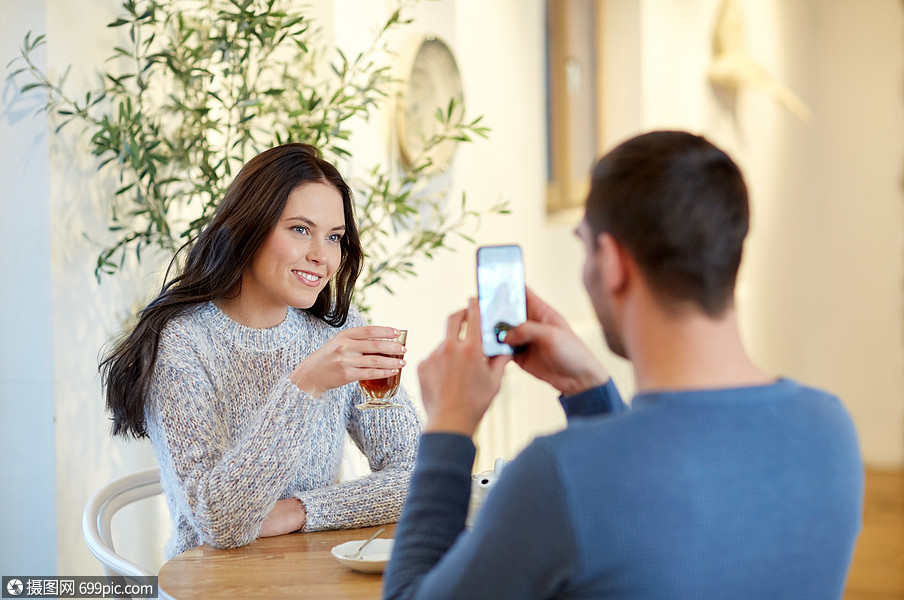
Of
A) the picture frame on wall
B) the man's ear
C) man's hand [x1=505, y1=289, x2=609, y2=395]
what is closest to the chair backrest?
man's hand [x1=505, y1=289, x2=609, y2=395]

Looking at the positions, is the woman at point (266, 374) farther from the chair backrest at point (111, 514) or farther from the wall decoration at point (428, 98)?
the wall decoration at point (428, 98)

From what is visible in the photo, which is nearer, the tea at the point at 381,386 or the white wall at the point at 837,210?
the tea at the point at 381,386

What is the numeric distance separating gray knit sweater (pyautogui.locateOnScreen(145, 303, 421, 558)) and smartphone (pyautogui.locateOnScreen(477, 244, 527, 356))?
0.51 m

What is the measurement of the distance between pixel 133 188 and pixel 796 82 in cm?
486

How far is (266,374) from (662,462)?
1097mm

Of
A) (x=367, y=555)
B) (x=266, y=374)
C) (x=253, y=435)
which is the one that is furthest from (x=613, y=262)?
(x=266, y=374)

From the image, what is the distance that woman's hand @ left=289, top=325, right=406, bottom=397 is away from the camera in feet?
4.56

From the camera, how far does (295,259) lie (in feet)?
5.67

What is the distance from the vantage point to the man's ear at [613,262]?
79 cm

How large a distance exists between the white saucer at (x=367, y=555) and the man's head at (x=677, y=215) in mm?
584

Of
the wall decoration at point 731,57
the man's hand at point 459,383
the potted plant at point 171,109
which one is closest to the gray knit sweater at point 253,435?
the potted plant at point 171,109

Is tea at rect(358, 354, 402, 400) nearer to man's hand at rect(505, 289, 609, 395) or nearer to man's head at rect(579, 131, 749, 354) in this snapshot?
man's hand at rect(505, 289, 609, 395)

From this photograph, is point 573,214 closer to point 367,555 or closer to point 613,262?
point 367,555

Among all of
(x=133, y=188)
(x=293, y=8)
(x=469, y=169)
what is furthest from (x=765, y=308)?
(x=133, y=188)
